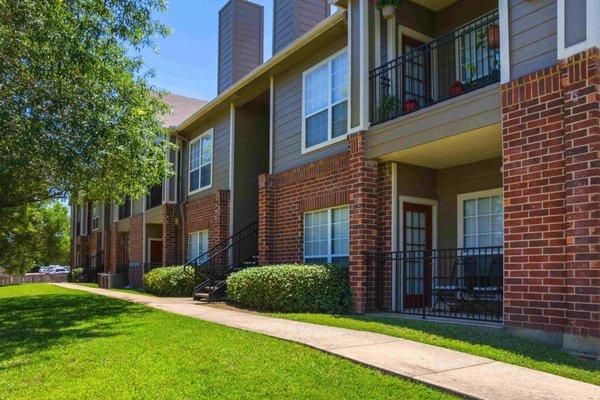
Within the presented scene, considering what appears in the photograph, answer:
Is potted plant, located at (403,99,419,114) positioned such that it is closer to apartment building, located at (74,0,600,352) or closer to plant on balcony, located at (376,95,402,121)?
apartment building, located at (74,0,600,352)

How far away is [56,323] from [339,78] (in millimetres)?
7520

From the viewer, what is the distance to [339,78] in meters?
11.6

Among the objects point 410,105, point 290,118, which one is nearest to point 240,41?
point 290,118

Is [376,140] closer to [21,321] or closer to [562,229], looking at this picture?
[562,229]

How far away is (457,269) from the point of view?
1002cm

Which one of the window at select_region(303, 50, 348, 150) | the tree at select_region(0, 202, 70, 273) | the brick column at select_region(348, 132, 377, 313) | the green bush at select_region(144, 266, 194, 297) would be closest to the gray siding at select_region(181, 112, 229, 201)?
the green bush at select_region(144, 266, 194, 297)

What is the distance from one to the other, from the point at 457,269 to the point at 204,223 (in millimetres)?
9252

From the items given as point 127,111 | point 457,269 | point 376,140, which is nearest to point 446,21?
point 376,140

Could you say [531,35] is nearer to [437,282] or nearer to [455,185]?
[455,185]

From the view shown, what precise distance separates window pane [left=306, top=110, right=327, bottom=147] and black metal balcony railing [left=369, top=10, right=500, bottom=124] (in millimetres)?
1884

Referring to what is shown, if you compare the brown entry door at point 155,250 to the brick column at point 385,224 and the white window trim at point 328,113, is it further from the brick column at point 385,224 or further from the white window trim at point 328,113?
the brick column at point 385,224

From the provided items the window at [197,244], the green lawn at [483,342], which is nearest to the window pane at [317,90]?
the green lawn at [483,342]

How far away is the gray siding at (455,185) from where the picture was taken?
9.84 m

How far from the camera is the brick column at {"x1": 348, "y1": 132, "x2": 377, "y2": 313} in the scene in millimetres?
9797
